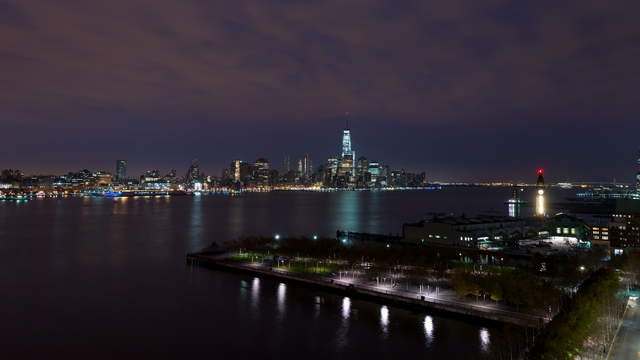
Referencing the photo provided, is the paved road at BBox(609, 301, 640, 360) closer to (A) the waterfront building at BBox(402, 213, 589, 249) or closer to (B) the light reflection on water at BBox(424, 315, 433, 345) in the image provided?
(B) the light reflection on water at BBox(424, 315, 433, 345)

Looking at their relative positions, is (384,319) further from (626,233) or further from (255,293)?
(626,233)

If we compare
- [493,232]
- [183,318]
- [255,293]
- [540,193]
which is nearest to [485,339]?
[255,293]

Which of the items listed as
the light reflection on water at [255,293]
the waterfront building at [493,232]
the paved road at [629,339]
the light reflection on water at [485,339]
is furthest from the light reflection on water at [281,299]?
the waterfront building at [493,232]

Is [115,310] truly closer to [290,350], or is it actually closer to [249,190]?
[290,350]

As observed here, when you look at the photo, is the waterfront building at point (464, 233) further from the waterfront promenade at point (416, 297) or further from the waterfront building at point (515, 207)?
the waterfront building at point (515, 207)

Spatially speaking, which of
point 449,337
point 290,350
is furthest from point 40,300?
point 449,337
